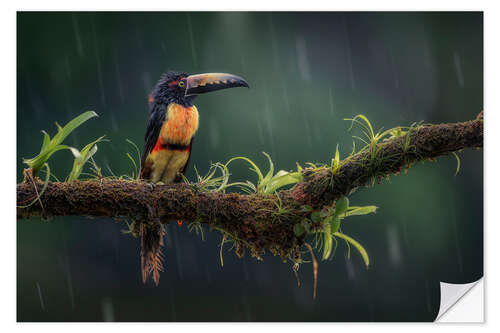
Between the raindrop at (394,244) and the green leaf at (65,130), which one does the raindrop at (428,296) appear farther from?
the green leaf at (65,130)

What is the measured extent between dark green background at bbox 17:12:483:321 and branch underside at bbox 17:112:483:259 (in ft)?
3.62

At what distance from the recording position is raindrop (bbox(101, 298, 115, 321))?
2791 mm

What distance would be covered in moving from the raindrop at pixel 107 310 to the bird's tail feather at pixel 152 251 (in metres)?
0.64

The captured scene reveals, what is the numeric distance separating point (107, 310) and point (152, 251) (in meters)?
1.04

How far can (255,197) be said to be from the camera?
203cm

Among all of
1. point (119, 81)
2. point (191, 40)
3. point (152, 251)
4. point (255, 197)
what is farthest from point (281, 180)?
point (119, 81)

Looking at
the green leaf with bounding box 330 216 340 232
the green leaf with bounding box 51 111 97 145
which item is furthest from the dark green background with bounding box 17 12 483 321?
the green leaf with bounding box 330 216 340 232

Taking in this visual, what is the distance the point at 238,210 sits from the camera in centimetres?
199

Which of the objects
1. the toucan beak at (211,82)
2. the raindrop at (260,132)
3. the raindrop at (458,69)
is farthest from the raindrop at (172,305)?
the raindrop at (458,69)

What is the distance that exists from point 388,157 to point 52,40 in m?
2.04

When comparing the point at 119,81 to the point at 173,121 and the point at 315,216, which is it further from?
the point at 315,216

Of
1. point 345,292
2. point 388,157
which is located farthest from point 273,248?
point 345,292
